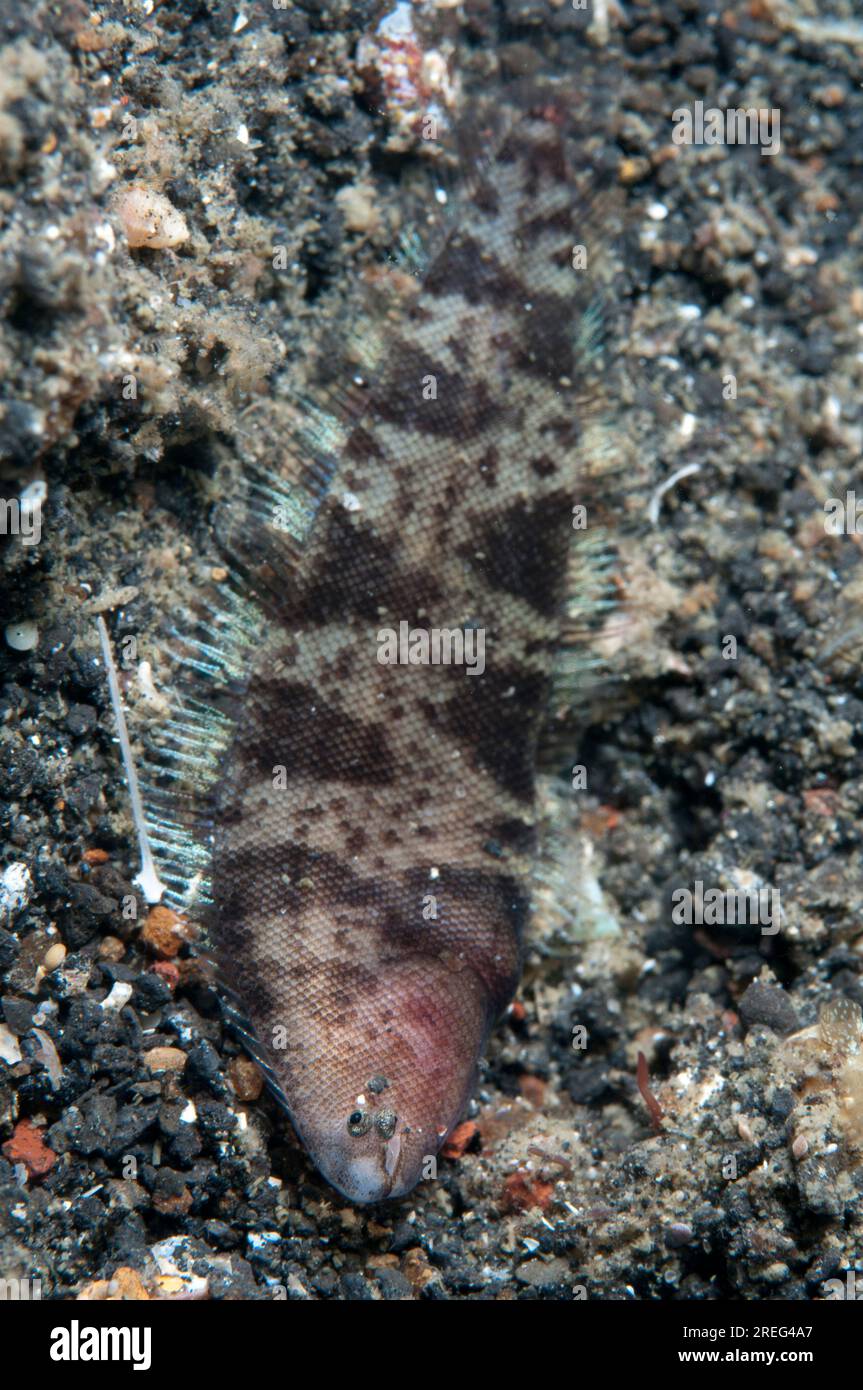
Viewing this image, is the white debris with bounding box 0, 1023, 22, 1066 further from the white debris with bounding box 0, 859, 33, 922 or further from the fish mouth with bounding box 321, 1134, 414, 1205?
the fish mouth with bounding box 321, 1134, 414, 1205

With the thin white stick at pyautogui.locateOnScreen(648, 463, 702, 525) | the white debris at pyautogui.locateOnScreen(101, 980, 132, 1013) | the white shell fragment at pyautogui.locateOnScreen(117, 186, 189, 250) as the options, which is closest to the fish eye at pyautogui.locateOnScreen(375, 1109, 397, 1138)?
the white debris at pyautogui.locateOnScreen(101, 980, 132, 1013)

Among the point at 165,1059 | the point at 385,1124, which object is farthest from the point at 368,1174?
the point at 165,1059

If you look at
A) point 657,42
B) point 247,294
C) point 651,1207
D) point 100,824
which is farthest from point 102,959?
point 657,42

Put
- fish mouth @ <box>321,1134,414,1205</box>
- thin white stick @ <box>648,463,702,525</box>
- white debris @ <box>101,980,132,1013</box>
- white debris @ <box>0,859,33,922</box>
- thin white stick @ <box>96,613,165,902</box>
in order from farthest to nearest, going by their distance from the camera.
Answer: thin white stick @ <box>648,463,702,525</box> → thin white stick @ <box>96,613,165,902</box> → white debris @ <box>101,980,132,1013</box> → white debris @ <box>0,859,33,922</box> → fish mouth @ <box>321,1134,414,1205</box>

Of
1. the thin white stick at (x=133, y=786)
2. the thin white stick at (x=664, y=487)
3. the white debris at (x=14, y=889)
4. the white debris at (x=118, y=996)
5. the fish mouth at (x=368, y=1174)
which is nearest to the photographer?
the fish mouth at (x=368, y=1174)

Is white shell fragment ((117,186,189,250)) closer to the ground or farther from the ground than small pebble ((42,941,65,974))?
farther from the ground

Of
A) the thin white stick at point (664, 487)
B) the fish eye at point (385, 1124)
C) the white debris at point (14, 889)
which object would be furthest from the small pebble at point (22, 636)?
the thin white stick at point (664, 487)

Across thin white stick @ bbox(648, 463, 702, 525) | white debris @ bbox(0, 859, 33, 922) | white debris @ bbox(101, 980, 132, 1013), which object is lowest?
white debris @ bbox(101, 980, 132, 1013)

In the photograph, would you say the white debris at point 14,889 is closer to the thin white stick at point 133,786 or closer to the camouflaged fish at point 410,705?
the thin white stick at point 133,786
